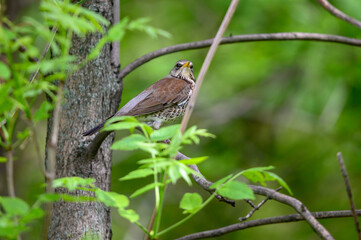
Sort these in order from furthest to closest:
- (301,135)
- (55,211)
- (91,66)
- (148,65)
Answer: (301,135), (148,65), (91,66), (55,211)

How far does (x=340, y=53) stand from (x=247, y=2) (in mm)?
1336

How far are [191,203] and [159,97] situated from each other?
364cm

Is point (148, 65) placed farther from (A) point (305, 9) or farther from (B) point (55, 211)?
(B) point (55, 211)

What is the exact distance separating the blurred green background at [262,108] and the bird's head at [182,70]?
43cm

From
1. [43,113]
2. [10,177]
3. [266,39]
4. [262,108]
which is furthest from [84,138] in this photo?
[262,108]

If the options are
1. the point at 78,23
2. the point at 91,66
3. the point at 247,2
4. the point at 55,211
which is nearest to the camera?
the point at 78,23

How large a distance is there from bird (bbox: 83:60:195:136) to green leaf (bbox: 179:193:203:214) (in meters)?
2.97

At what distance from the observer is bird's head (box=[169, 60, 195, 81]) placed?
19.9ft

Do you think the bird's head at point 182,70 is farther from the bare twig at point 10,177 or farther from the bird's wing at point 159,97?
the bare twig at point 10,177

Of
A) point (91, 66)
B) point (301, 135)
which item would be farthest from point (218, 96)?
point (91, 66)

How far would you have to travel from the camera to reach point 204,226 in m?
7.30

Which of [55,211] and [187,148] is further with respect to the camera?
[187,148]

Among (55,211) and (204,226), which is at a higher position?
(55,211)

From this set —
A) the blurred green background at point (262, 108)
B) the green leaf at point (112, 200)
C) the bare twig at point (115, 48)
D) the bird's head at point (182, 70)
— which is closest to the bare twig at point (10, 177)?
the green leaf at point (112, 200)
